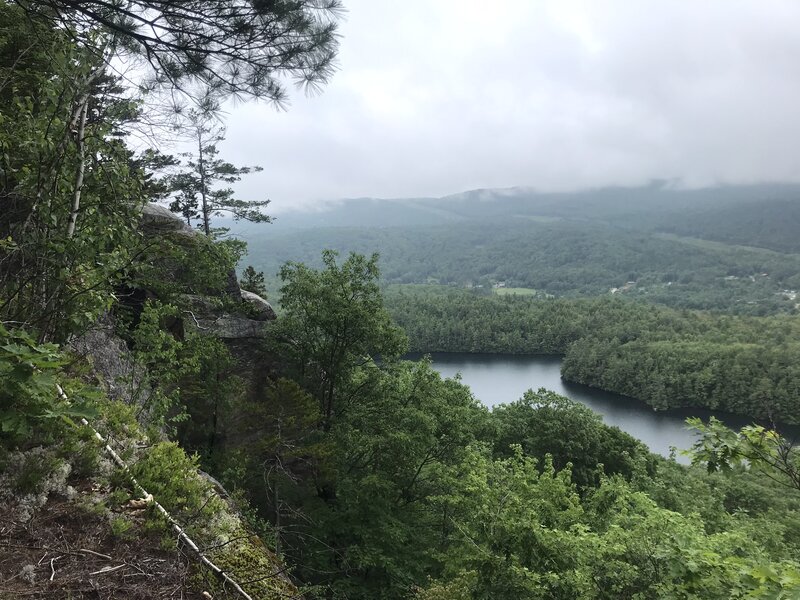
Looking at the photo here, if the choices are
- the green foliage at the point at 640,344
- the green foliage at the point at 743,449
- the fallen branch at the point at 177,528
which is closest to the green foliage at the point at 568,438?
the green foliage at the point at 743,449

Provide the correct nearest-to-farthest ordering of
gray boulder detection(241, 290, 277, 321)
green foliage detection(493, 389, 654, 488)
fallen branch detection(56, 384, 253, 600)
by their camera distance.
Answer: fallen branch detection(56, 384, 253, 600), gray boulder detection(241, 290, 277, 321), green foliage detection(493, 389, 654, 488)

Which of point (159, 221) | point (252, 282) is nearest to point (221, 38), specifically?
point (159, 221)

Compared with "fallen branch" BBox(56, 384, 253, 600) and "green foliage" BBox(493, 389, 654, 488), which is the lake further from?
"fallen branch" BBox(56, 384, 253, 600)

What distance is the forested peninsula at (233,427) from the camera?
2.91 meters

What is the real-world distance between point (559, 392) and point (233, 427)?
57.9 meters

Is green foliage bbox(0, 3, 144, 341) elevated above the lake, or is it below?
above

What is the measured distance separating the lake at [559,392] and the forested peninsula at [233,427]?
2217cm

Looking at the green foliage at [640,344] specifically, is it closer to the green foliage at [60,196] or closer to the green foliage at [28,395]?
the green foliage at [60,196]

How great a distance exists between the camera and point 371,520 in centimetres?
1307

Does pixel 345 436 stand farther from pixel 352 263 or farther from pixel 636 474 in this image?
pixel 636 474

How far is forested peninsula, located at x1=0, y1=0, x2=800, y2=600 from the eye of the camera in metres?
2.91

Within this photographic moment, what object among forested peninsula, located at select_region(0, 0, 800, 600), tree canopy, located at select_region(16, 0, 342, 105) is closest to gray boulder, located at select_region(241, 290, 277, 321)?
forested peninsula, located at select_region(0, 0, 800, 600)

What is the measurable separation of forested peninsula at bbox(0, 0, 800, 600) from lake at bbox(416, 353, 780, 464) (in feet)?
72.7

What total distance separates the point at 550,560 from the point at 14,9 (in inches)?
490
